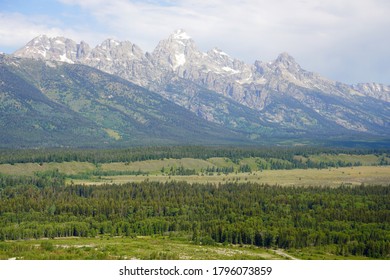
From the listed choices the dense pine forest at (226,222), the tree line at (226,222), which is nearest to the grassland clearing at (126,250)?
the tree line at (226,222)

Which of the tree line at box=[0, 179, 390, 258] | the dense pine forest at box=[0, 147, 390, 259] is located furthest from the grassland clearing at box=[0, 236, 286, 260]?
the dense pine forest at box=[0, 147, 390, 259]

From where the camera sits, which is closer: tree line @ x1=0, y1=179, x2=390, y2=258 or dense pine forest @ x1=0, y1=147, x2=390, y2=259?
dense pine forest @ x1=0, y1=147, x2=390, y2=259

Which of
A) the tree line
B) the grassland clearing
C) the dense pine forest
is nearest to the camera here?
the grassland clearing

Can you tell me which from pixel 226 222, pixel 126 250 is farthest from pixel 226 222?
pixel 126 250

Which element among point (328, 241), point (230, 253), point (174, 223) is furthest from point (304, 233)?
point (174, 223)

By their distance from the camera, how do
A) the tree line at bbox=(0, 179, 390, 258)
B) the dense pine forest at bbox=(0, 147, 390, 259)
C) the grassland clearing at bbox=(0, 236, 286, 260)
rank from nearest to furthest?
the grassland clearing at bbox=(0, 236, 286, 260), the dense pine forest at bbox=(0, 147, 390, 259), the tree line at bbox=(0, 179, 390, 258)

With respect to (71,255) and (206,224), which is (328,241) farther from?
(71,255)

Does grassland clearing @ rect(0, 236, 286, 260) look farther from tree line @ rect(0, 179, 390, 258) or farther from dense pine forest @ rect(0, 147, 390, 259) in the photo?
dense pine forest @ rect(0, 147, 390, 259)

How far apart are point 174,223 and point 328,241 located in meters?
46.5

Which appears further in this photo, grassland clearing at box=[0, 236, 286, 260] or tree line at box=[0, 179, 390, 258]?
tree line at box=[0, 179, 390, 258]

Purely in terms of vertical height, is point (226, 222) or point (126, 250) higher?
point (226, 222)

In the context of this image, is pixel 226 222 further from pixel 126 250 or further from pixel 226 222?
pixel 126 250
